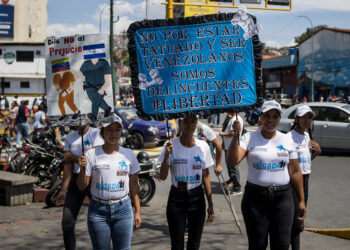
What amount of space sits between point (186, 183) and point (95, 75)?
4.77 feet

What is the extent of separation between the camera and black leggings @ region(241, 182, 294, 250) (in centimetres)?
406

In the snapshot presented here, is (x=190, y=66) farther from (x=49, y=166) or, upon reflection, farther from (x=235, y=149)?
(x=49, y=166)

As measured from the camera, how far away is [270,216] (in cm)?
411

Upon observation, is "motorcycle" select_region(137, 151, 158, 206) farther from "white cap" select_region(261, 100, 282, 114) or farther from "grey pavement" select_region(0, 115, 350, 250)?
"white cap" select_region(261, 100, 282, 114)

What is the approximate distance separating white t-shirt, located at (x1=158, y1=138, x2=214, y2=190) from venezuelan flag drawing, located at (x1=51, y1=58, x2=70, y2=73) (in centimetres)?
141

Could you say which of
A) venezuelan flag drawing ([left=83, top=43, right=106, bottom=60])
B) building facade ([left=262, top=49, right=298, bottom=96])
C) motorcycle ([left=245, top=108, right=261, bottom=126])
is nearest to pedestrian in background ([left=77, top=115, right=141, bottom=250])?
venezuelan flag drawing ([left=83, top=43, right=106, bottom=60])

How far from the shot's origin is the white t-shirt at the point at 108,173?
4.04 m

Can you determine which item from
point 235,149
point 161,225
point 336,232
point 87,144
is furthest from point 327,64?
point 235,149

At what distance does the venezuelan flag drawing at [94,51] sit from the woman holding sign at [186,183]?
1091 mm

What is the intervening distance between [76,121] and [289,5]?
1352 centimetres

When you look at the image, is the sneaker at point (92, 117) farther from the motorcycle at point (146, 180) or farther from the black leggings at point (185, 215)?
the motorcycle at point (146, 180)

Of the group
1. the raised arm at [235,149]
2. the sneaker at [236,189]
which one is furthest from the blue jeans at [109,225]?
the sneaker at [236,189]

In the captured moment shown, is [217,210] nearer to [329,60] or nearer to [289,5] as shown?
[289,5]

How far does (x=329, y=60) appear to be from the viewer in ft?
163
